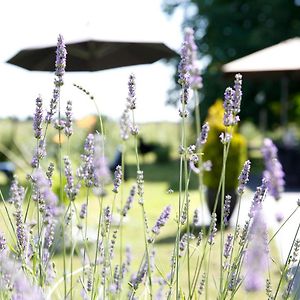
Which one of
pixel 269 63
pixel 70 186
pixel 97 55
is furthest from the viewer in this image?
pixel 269 63

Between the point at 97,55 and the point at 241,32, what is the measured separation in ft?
53.9

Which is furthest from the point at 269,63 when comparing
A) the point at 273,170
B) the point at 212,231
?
the point at 273,170

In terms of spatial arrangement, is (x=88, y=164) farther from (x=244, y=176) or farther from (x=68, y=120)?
(x=244, y=176)

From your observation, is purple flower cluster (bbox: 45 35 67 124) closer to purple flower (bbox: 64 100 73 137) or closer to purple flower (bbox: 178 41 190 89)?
purple flower (bbox: 64 100 73 137)

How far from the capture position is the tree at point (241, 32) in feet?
73.9

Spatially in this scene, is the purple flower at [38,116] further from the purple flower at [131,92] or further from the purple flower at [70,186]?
the purple flower at [131,92]

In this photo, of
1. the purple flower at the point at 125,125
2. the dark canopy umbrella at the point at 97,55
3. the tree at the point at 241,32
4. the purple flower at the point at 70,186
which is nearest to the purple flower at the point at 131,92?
the purple flower at the point at 125,125

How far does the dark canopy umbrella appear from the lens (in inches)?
283

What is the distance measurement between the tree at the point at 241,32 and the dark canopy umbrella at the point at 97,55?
49.1 ft

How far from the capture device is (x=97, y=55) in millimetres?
7383

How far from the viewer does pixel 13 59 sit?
7.48 metres

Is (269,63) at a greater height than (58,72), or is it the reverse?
(58,72)

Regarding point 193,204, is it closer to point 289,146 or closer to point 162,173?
point 289,146

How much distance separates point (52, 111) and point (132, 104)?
0.86 ft
